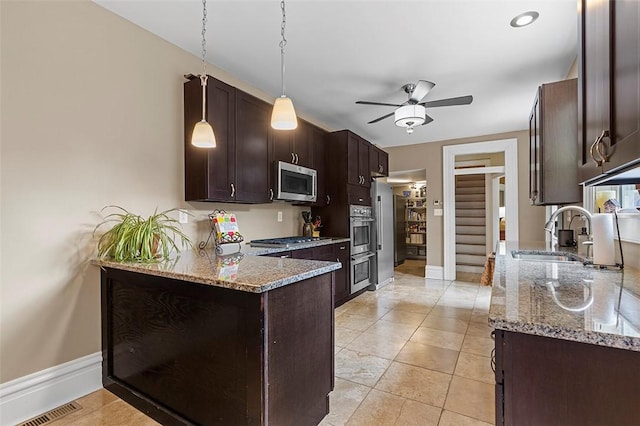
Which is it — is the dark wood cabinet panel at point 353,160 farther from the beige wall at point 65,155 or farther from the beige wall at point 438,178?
the beige wall at point 65,155

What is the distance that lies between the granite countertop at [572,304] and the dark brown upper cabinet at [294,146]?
2.51 metres

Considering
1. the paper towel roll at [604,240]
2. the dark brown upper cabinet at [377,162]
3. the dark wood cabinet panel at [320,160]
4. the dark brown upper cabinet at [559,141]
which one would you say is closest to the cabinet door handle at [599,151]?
the paper towel roll at [604,240]

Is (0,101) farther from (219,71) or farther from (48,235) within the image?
(219,71)

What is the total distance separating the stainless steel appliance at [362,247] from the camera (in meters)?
4.27

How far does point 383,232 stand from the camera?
5.17 metres

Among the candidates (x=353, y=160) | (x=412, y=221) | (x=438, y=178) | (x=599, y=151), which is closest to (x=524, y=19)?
(x=599, y=151)

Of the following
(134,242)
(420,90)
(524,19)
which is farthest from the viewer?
(420,90)

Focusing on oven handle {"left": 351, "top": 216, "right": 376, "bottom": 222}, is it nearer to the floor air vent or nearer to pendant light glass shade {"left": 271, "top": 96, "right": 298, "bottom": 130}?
pendant light glass shade {"left": 271, "top": 96, "right": 298, "bottom": 130}

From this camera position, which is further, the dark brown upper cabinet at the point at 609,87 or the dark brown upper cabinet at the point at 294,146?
the dark brown upper cabinet at the point at 294,146

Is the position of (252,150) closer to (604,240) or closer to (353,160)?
(353,160)

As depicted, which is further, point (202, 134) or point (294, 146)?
point (294, 146)

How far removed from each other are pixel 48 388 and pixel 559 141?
3.70m

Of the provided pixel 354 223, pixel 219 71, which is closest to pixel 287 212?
pixel 354 223

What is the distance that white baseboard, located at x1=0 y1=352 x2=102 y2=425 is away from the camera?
5.67 ft
